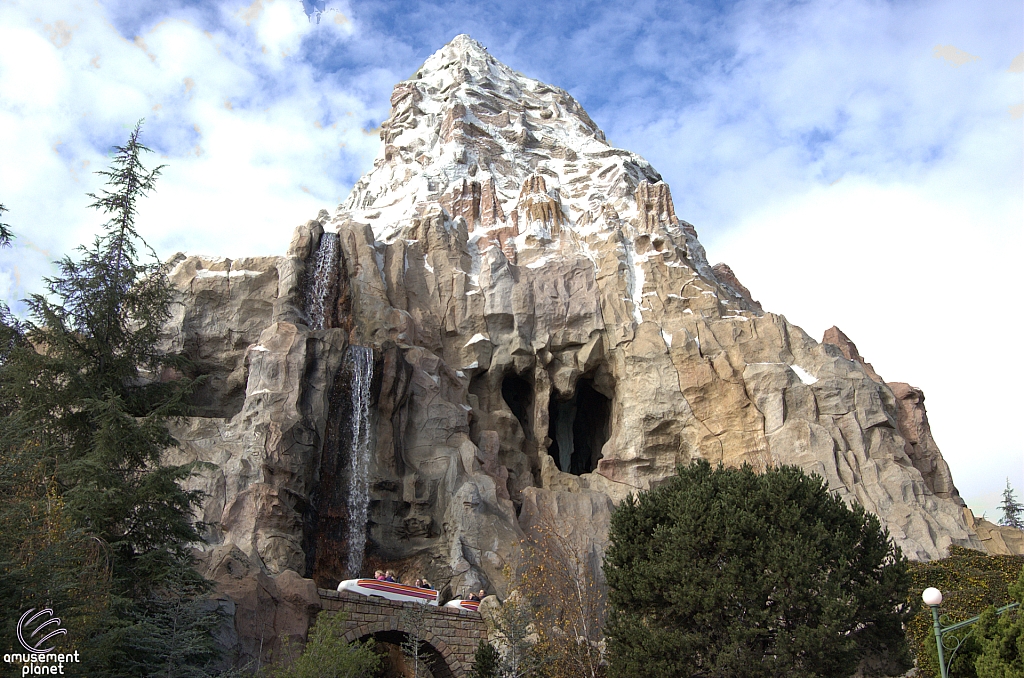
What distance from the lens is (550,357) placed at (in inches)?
1849

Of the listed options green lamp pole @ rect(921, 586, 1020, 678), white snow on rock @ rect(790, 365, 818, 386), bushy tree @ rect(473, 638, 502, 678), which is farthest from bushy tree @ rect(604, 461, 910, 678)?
white snow on rock @ rect(790, 365, 818, 386)

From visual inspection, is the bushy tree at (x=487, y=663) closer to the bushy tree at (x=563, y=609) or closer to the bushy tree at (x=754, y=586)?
the bushy tree at (x=563, y=609)

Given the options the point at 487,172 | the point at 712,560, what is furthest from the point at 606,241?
the point at 712,560

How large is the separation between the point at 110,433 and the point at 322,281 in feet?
82.0

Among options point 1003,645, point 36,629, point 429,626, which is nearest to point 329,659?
point 429,626

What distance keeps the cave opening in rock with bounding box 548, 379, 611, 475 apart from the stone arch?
23563mm

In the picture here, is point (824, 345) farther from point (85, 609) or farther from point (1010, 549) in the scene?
point (85, 609)

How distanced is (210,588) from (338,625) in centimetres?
354

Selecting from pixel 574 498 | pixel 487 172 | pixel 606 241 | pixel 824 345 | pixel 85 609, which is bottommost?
pixel 85 609

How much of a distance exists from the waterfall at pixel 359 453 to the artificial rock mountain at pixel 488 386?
0.60 ft

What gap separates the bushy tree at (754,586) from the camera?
20703 millimetres

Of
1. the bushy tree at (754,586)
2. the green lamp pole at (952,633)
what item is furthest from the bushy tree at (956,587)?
the bushy tree at (754,586)

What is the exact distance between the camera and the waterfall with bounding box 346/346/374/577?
34.6 metres

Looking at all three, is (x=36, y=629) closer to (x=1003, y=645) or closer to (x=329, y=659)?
(x=329, y=659)
